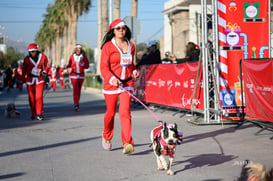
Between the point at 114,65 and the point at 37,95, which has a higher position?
the point at 114,65

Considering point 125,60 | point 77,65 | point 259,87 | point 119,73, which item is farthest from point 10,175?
Answer: point 77,65

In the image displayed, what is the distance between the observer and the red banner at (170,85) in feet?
41.1

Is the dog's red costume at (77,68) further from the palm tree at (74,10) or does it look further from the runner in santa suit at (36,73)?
the palm tree at (74,10)

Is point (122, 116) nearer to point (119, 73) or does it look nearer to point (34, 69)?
point (119, 73)

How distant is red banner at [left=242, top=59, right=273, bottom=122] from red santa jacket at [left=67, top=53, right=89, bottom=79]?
287 inches

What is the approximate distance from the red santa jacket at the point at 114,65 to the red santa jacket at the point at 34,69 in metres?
5.76

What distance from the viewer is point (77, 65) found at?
53.3 feet

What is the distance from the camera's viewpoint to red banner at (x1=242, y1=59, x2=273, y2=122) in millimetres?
8883

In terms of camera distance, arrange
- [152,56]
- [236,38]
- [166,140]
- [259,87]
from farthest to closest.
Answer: [152,56] → [236,38] → [259,87] → [166,140]


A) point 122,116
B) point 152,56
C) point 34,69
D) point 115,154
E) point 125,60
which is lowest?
point 115,154

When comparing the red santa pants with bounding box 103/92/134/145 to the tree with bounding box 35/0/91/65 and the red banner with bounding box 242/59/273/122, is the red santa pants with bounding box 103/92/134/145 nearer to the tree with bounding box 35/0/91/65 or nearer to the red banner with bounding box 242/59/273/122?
the red banner with bounding box 242/59/273/122

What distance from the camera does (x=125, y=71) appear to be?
765 centimetres

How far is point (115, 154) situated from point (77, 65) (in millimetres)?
8810

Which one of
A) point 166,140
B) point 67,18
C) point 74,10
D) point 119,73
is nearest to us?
point 166,140
